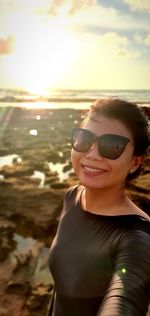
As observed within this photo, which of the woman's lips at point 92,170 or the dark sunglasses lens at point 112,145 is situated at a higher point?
the dark sunglasses lens at point 112,145

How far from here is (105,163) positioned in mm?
2889

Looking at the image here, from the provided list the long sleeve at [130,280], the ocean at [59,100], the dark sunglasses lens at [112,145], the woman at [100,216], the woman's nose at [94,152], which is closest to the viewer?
the long sleeve at [130,280]

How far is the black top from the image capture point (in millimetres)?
2133

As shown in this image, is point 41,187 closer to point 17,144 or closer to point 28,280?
point 28,280

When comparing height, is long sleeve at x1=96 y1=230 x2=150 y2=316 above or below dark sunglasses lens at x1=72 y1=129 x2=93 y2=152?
below

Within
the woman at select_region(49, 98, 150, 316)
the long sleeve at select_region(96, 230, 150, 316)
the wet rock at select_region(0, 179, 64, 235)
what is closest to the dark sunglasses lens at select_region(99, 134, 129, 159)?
the woman at select_region(49, 98, 150, 316)

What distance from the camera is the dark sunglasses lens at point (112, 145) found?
282cm

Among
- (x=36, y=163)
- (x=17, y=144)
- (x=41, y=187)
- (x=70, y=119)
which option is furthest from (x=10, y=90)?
(x=41, y=187)

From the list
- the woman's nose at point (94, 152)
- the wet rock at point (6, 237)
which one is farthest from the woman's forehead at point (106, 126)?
the wet rock at point (6, 237)

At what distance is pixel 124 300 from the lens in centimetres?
207

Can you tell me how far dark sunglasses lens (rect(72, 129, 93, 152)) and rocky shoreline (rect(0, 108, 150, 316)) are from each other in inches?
27.7

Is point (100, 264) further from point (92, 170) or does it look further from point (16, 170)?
point (16, 170)

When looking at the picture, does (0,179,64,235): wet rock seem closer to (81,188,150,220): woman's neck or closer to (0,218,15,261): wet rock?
(0,218,15,261): wet rock

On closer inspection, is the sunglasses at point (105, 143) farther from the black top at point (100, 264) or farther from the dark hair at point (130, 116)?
the black top at point (100, 264)
